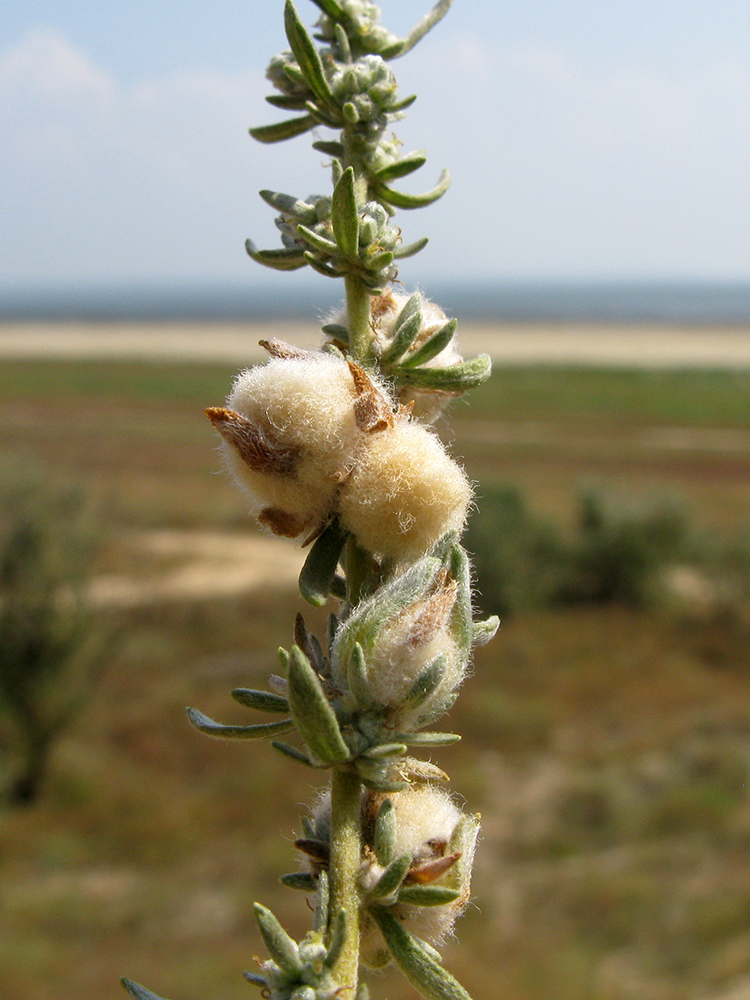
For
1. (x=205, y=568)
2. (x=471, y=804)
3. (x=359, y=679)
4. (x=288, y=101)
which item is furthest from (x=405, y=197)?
(x=205, y=568)

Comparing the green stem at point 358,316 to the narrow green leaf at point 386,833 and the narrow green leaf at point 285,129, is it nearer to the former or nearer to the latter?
the narrow green leaf at point 285,129

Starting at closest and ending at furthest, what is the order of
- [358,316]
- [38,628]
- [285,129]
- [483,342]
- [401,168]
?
[358,316] → [401,168] → [285,129] → [38,628] → [483,342]

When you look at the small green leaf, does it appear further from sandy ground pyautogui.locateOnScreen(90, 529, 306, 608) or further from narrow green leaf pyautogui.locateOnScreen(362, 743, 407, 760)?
sandy ground pyautogui.locateOnScreen(90, 529, 306, 608)

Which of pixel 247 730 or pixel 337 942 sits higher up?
pixel 247 730

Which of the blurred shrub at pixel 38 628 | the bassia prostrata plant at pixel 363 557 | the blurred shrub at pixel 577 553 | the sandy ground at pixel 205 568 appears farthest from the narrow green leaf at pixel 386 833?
the blurred shrub at pixel 577 553

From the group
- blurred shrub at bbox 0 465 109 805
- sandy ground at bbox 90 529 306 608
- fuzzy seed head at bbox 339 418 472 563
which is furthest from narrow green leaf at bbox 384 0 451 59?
sandy ground at bbox 90 529 306 608

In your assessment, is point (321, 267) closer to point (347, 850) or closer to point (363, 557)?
point (363, 557)

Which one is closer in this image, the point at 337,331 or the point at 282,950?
the point at 282,950
